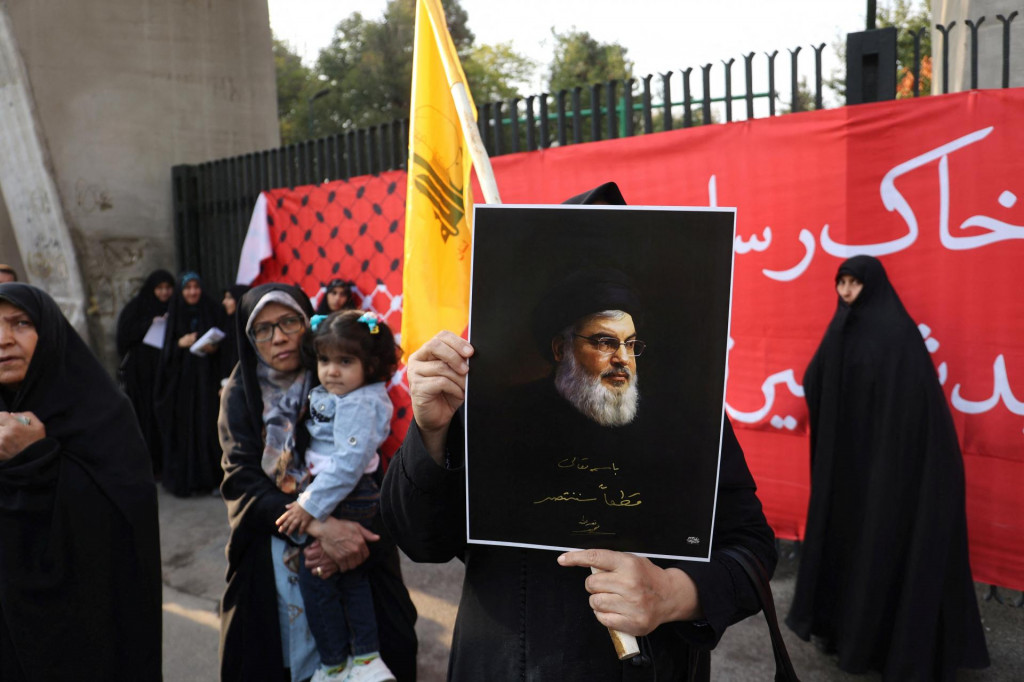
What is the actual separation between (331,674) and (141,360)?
503cm

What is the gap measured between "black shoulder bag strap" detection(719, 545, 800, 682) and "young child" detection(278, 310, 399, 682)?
1496 millimetres

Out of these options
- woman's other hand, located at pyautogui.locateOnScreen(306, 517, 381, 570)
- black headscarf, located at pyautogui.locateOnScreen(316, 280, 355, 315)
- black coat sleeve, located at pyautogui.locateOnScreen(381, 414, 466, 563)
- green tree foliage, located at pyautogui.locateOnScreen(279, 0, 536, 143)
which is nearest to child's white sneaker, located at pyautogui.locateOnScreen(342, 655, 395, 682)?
woman's other hand, located at pyautogui.locateOnScreen(306, 517, 381, 570)

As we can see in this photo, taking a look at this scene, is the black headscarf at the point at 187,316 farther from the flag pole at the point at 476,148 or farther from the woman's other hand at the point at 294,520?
the flag pole at the point at 476,148

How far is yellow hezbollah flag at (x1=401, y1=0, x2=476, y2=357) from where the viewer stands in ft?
6.69

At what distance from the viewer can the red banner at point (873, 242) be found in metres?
3.23

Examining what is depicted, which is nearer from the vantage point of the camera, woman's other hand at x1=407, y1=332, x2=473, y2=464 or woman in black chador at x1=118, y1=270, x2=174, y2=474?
woman's other hand at x1=407, y1=332, x2=473, y2=464

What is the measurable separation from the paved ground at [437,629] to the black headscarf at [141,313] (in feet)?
7.47

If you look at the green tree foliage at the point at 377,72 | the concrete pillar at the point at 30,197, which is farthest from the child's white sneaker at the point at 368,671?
the green tree foliage at the point at 377,72

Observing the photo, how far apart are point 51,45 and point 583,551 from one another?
7838mm

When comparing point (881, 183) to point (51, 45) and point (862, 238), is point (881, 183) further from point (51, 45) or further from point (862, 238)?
point (51, 45)

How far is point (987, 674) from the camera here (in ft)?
10.5

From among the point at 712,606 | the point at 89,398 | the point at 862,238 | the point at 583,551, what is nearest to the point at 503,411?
the point at 583,551

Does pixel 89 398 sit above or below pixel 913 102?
below

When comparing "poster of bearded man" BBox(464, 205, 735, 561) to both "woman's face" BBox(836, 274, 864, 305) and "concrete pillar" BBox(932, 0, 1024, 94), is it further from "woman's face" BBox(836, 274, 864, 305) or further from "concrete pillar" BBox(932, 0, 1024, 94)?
"concrete pillar" BBox(932, 0, 1024, 94)
